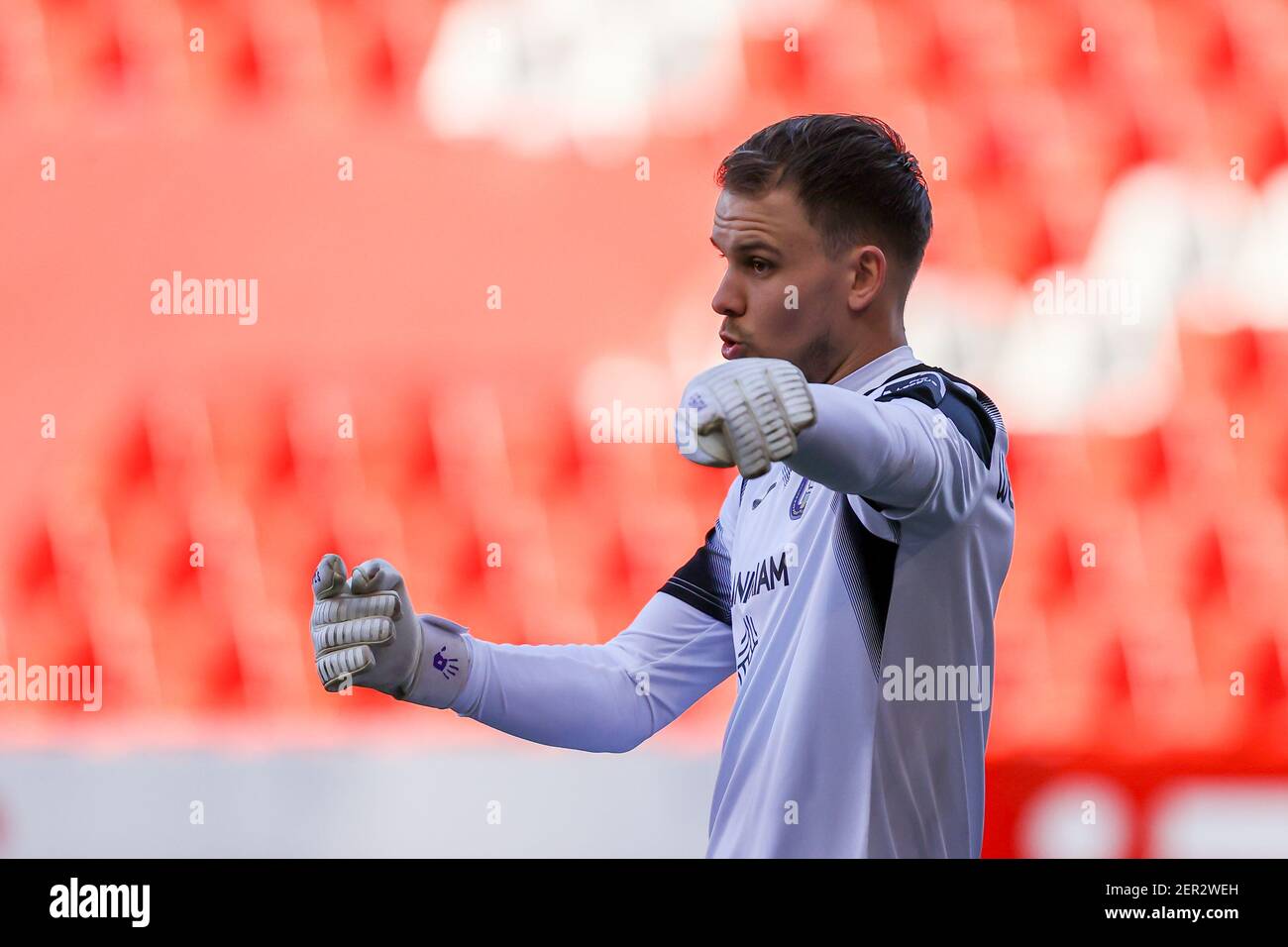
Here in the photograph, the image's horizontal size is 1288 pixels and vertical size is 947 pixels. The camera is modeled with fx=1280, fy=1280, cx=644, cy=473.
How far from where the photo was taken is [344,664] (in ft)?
3.74

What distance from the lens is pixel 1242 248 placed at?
8.43ft

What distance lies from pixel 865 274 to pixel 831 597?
12.7 inches

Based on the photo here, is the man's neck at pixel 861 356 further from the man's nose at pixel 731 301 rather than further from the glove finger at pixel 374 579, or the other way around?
the glove finger at pixel 374 579

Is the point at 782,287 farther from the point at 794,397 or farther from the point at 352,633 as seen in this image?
the point at 352,633

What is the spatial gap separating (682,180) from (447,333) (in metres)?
0.56

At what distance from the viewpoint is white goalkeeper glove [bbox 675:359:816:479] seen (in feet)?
2.84

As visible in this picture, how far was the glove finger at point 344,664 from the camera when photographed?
114 centimetres

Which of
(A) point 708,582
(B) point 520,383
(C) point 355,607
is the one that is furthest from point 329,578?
(B) point 520,383

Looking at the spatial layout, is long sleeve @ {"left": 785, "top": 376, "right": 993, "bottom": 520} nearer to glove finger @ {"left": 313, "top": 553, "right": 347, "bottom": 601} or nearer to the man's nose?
the man's nose

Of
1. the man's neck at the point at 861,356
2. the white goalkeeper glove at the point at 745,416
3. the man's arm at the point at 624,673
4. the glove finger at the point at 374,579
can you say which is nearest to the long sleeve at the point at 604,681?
the man's arm at the point at 624,673

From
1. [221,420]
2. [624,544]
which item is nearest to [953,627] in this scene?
[624,544]

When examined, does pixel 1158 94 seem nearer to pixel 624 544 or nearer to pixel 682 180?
pixel 682 180

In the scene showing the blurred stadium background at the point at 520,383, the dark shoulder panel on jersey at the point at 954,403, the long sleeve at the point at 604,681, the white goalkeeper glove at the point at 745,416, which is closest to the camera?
the white goalkeeper glove at the point at 745,416

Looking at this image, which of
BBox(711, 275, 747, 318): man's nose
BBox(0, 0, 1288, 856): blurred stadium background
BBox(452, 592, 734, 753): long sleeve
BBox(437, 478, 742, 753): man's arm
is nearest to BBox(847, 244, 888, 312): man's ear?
BBox(711, 275, 747, 318): man's nose
